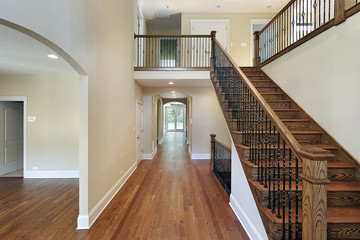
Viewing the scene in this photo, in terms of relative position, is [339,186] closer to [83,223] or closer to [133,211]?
[133,211]

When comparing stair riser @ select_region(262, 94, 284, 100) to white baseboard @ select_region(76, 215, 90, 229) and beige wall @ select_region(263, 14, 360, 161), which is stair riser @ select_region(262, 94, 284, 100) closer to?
beige wall @ select_region(263, 14, 360, 161)

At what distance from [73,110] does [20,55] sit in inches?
72.0

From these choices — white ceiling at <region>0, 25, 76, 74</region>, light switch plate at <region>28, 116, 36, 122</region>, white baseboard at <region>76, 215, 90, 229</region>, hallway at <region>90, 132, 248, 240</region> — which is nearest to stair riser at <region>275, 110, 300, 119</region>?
hallway at <region>90, 132, 248, 240</region>

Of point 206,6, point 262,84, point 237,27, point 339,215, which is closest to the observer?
point 339,215

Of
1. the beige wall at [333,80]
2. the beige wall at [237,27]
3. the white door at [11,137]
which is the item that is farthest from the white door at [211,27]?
the white door at [11,137]

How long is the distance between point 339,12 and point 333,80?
923 millimetres

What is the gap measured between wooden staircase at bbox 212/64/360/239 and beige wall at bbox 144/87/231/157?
95.6 inches

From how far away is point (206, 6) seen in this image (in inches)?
228

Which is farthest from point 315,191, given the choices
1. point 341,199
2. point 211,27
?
point 211,27

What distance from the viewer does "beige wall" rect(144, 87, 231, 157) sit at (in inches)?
228

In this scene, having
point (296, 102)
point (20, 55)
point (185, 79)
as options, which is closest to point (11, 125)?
point (20, 55)

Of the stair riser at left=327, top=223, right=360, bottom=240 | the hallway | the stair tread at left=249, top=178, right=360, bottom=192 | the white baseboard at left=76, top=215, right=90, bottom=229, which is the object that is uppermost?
the stair tread at left=249, top=178, right=360, bottom=192

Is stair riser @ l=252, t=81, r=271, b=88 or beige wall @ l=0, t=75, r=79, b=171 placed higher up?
stair riser @ l=252, t=81, r=271, b=88

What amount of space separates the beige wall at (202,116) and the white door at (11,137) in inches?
142
